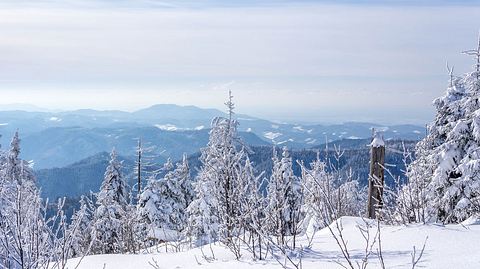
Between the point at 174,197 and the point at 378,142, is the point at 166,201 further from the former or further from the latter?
the point at 378,142

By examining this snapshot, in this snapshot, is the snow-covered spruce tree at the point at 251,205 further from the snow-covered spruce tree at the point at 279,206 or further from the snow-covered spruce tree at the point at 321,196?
the snow-covered spruce tree at the point at 321,196

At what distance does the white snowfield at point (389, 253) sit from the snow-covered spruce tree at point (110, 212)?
16738 millimetres

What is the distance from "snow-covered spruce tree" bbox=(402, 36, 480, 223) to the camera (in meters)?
12.9

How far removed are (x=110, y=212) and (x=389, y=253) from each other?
2396 cm

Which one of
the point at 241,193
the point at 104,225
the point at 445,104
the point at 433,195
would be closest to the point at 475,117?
the point at 445,104

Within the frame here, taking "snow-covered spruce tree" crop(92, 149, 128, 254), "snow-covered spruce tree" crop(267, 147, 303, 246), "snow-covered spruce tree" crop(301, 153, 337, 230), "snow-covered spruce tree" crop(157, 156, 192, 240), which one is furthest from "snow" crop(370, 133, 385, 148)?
"snow-covered spruce tree" crop(157, 156, 192, 240)

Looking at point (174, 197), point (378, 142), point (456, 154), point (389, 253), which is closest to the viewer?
point (389, 253)

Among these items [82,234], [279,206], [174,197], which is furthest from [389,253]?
[82,234]

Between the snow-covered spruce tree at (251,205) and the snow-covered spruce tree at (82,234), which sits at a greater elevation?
the snow-covered spruce tree at (251,205)

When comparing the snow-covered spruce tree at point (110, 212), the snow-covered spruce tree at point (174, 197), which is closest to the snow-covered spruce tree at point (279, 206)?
the snow-covered spruce tree at point (110, 212)

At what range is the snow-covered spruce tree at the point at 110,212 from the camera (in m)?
25.5

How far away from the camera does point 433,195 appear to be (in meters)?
14.2

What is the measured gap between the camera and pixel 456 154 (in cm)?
1380

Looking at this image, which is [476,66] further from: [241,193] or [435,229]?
[241,193]
